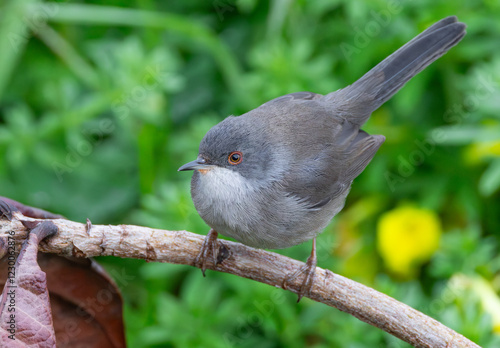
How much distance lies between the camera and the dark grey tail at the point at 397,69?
11.6ft

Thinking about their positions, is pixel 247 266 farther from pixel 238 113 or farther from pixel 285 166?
pixel 238 113

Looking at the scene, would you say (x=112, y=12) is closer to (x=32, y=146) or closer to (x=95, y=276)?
(x=32, y=146)

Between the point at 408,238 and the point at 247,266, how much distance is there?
2.09 m

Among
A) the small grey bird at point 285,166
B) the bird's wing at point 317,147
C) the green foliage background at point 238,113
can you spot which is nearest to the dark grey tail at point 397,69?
the small grey bird at point 285,166

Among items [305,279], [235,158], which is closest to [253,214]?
[235,158]

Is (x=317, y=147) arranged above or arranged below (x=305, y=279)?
above

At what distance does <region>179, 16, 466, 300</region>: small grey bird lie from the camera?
2.98 metres

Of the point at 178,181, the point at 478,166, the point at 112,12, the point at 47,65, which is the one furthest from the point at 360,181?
the point at 47,65

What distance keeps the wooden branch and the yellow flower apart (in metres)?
1.92

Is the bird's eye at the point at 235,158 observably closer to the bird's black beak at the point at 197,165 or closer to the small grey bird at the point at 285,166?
the small grey bird at the point at 285,166

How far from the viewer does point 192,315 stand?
3.95 m

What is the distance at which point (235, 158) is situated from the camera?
3096mm

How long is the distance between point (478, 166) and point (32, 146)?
319 centimetres

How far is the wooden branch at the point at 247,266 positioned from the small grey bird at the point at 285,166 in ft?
0.29
